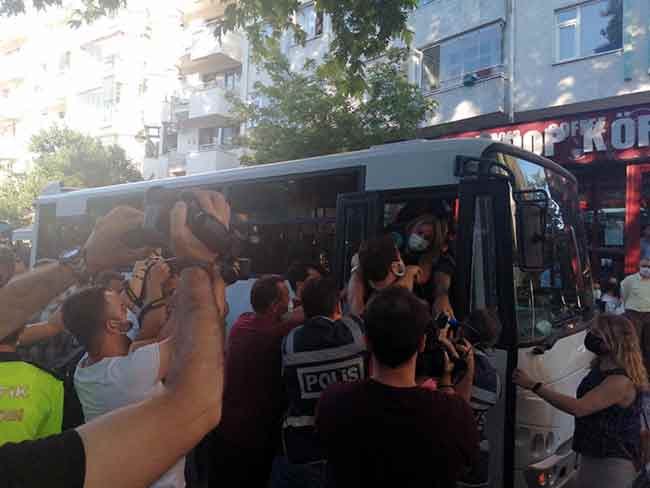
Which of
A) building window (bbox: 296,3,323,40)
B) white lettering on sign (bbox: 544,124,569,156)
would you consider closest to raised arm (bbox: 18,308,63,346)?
white lettering on sign (bbox: 544,124,569,156)

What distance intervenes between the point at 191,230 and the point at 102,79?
1421 inches

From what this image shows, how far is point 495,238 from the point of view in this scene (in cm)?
450

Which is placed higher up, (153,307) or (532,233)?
(532,233)

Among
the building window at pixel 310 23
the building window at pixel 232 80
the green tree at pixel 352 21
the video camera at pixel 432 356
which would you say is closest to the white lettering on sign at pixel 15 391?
the video camera at pixel 432 356

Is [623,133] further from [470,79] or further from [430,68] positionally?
[430,68]

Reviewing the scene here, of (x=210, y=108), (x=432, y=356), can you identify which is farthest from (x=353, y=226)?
(x=210, y=108)

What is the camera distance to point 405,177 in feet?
18.3

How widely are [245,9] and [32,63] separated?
40.0 m

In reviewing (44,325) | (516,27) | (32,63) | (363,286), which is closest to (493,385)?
(363,286)

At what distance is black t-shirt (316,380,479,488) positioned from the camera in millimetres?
1979

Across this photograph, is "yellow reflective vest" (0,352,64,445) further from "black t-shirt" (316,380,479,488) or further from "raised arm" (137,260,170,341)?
"black t-shirt" (316,380,479,488)

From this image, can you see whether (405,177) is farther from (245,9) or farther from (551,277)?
(245,9)

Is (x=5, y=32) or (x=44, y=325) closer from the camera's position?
(x=44, y=325)

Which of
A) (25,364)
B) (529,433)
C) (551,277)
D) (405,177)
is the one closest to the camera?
(25,364)
